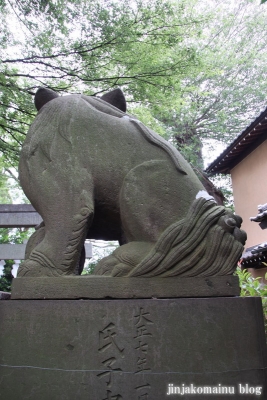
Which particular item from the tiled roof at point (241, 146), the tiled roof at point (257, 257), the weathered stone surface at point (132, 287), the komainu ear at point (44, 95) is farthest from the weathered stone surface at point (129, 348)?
the tiled roof at point (241, 146)

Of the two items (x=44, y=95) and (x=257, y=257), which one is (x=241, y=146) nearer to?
(x=257, y=257)

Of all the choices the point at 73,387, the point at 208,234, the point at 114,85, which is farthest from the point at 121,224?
the point at 114,85

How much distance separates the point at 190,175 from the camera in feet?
7.76

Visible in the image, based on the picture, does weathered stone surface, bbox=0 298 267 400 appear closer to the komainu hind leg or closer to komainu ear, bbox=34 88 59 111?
the komainu hind leg

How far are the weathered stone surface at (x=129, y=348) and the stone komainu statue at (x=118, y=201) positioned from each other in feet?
0.72

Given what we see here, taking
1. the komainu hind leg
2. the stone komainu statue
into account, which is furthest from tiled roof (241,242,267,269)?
the komainu hind leg

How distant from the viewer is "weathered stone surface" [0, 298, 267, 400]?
185 centimetres

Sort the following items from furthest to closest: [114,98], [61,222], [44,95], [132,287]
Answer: [114,98]
[44,95]
[61,222]
[132,287]

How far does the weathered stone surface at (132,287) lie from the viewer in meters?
2.03

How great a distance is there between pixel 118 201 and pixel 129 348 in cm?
89

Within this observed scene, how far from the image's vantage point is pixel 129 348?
1.92 m

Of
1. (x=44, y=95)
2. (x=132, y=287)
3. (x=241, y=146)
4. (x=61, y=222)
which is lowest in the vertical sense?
(x=132, y=287)

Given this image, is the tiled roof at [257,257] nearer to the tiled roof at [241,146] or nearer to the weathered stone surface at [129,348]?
the tiled roof at [241,146]

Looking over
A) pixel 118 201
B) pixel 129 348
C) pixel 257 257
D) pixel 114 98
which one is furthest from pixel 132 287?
pixel 257 257
